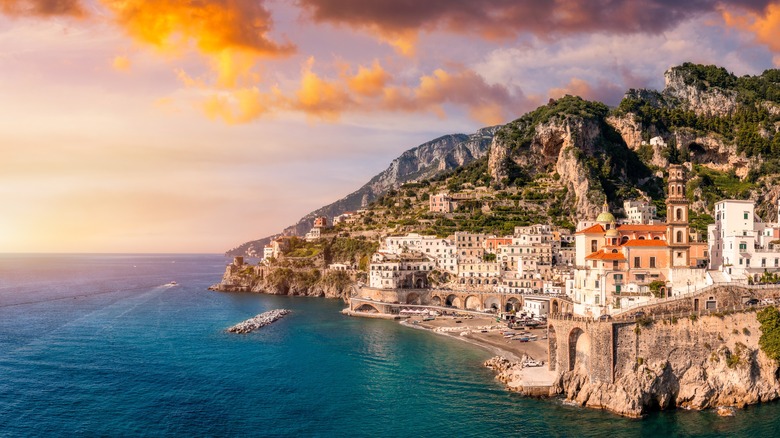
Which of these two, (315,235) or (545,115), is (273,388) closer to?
(315,235)

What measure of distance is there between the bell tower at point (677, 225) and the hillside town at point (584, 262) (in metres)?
0.10

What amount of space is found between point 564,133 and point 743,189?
38090mm

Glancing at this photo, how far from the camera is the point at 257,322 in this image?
3159 inches

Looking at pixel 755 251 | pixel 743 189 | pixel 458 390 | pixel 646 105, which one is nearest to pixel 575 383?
pixel 458 390

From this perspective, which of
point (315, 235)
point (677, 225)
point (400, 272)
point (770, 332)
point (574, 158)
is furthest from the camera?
point (315, 235)

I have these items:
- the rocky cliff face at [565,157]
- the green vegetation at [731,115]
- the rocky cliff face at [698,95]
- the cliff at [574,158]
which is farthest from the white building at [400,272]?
the rocky cliff face at [698,95]

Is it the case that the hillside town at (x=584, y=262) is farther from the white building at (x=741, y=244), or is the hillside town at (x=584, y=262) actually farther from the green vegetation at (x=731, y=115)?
the green vegetation at (x=731, y=115)

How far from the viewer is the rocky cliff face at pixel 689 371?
42.0m

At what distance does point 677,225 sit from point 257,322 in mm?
53988

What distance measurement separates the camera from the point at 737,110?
144 meters

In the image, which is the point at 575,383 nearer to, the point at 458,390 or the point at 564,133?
the point at 458,390

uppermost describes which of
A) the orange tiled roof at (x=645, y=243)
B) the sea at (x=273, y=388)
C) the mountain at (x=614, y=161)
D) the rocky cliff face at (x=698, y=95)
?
the rocky cliff face at (x=698, y=95)

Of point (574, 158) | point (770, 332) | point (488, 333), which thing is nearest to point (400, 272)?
point (488, 333)

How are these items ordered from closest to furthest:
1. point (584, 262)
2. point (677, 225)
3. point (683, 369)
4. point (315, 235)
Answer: point (683, 369) < point (677, 225) < point (584, 262) < point (315, 235)
